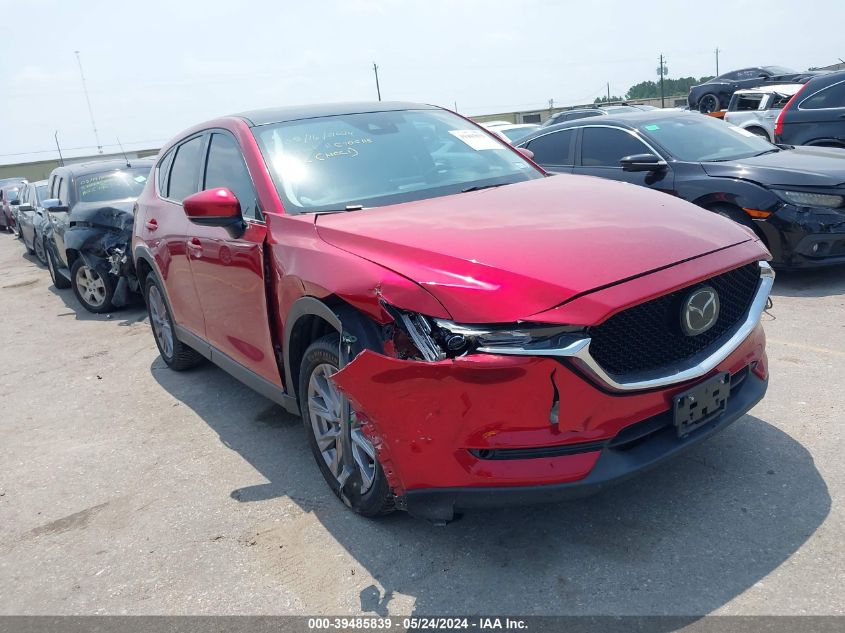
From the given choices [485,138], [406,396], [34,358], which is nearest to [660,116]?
[485,138]

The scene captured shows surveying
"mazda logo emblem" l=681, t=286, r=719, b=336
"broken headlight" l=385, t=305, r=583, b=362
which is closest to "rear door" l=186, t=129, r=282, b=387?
"broken headlight" l=385, t=305, r=583, b=362

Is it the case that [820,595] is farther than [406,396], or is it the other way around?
[406,396]

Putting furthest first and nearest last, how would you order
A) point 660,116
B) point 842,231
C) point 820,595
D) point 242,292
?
point 660,116, point 842,231, point 242,292, point 820,595

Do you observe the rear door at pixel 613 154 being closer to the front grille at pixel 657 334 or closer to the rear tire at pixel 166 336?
the front grille at pixel 657 334

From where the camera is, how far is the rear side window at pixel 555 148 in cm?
792

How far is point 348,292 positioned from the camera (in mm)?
2947

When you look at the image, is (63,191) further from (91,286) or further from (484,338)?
(484,338)

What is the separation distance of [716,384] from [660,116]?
217 inches

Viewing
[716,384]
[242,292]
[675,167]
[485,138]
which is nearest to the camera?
[716,384]

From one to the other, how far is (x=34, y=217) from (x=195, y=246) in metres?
9.30

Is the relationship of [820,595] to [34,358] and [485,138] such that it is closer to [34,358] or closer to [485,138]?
[485,138]

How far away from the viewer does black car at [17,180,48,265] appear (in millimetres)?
11294

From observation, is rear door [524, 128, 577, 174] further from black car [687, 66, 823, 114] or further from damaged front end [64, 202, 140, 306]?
black car [687, 66, 823, 114]

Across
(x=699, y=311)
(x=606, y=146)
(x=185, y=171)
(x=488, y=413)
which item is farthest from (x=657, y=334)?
(x=606, y=146)
